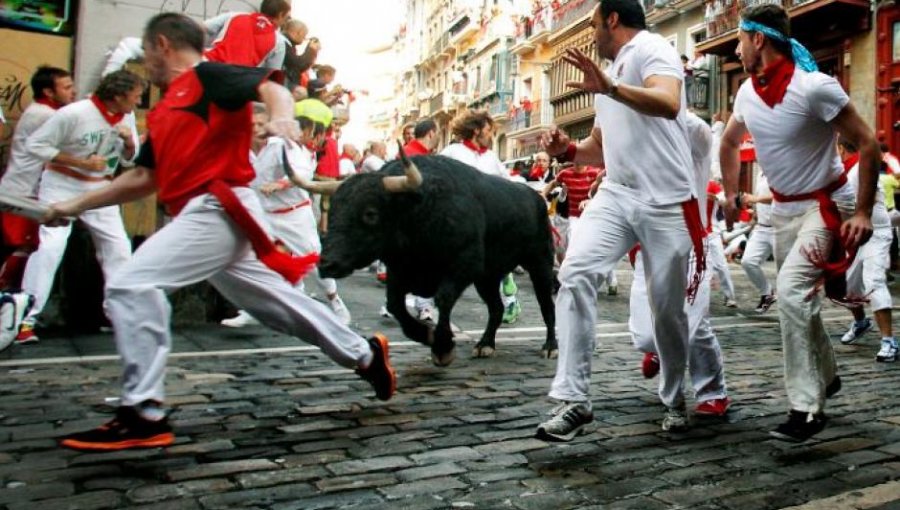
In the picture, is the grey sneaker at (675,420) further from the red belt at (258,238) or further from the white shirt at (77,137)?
the white shirt at (77,137)

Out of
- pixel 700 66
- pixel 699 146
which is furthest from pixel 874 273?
pixel 700 66

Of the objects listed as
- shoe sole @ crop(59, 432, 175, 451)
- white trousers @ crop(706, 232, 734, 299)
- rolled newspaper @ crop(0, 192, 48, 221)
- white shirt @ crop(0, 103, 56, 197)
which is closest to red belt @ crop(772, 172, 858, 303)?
shoe sole @ crop(59, 432, 175, 451)

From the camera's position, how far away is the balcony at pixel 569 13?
146 feet

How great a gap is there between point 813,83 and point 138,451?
355 centimetres

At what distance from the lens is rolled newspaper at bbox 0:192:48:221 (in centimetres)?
389

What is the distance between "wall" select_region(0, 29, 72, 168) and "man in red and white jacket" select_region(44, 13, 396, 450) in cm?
476

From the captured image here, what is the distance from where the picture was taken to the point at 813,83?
13.9 feet

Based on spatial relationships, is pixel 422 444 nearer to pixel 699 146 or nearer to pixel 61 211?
pixel 61 211

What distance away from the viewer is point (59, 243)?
22.9ft

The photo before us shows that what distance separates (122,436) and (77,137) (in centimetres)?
387

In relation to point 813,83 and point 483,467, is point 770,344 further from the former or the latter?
point 483,467

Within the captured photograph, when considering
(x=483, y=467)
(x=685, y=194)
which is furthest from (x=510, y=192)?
(x=483, y=467)

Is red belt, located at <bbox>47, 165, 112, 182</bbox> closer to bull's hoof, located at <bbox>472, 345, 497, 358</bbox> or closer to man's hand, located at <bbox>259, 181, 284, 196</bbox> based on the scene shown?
man's hand, located at <bbox>259, 181, 284, 196</bbox>

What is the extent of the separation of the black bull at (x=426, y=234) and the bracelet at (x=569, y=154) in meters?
1.18
